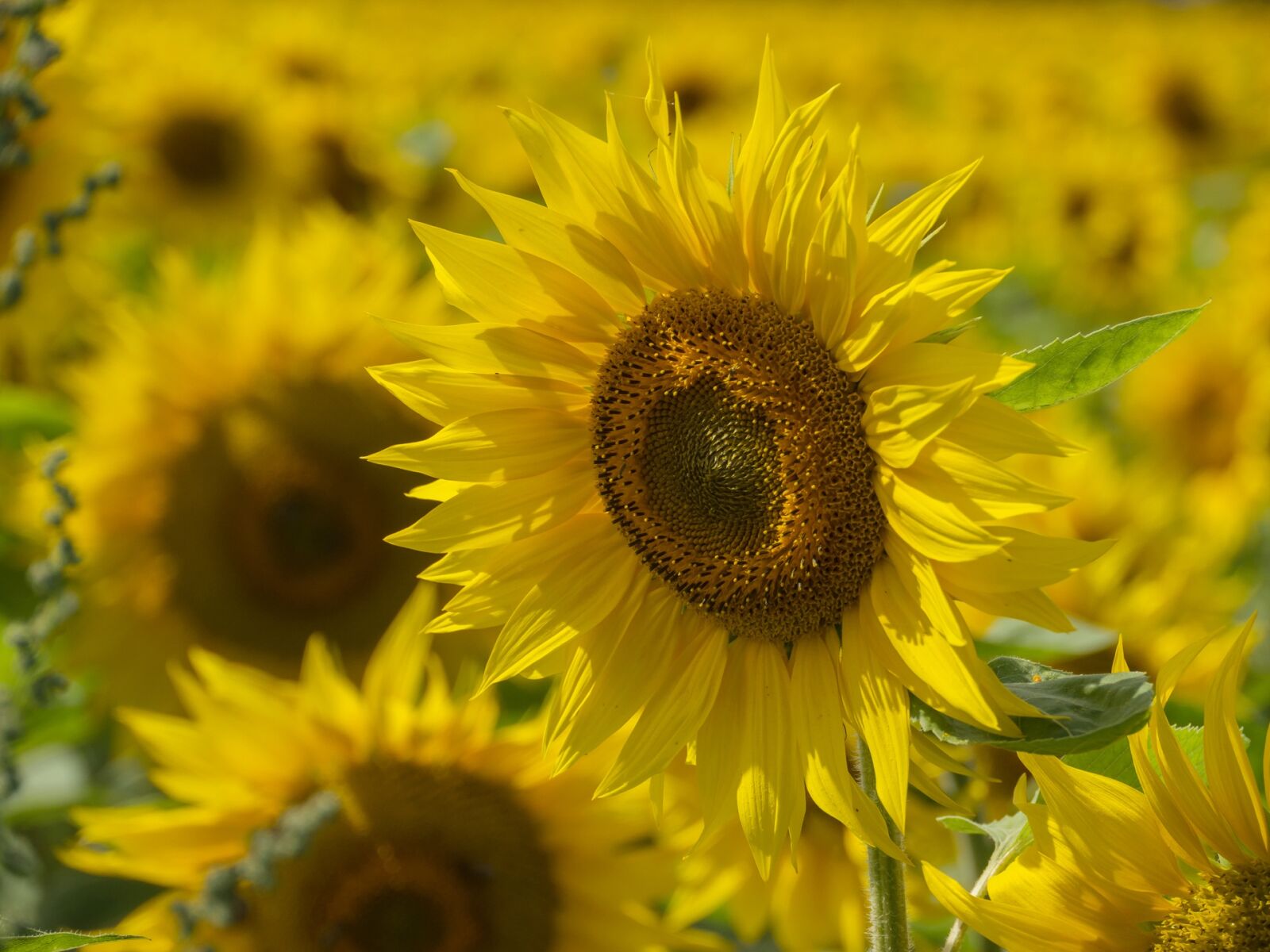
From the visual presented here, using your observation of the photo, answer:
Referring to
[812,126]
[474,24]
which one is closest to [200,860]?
[812,126]

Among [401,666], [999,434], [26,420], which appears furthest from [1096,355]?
[26,420]

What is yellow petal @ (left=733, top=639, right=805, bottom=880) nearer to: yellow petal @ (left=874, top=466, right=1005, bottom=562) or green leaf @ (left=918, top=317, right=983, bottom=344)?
yellow petal @ (left=874, top=466, right=1005, bottom=562)

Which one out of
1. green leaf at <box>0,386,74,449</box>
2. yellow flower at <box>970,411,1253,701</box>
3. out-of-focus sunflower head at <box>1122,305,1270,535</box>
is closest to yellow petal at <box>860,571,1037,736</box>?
yellow flower at <box>970,411,1253,701</box>

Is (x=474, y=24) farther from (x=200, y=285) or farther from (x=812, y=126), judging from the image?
(x=812, y=126)

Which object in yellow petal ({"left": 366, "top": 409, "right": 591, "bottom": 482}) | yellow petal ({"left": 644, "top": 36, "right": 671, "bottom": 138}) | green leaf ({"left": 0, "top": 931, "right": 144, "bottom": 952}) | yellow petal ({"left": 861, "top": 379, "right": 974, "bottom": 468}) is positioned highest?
yellow petal ({"left": 644, "top": 36, "right": 671, "bottom": 138})

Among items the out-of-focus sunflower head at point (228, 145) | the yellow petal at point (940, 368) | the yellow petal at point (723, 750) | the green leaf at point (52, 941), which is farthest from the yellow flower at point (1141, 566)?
the out-of-focus sunflower head at point (228, 145)

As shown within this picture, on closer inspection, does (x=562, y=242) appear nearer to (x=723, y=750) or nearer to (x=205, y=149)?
(x=723, y=750)
